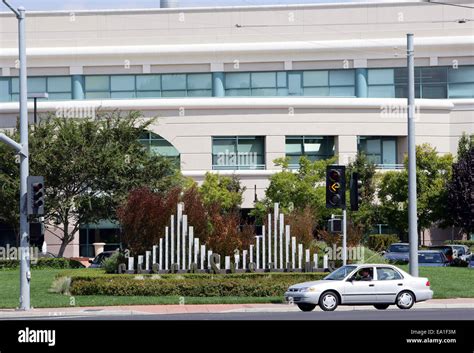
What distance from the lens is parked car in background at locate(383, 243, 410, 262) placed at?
52094mm

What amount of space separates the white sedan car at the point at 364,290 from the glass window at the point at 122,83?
42327 millimetres

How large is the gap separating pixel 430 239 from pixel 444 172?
5754 millimetres

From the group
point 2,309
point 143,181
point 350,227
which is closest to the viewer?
point 2,309

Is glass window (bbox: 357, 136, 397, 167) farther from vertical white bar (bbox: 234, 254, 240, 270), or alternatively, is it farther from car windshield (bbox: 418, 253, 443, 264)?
vertical white bar (bbox: 234, 254, 240, 270)

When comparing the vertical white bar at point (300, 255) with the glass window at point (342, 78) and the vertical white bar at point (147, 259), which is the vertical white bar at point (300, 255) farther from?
the glass window at point (342, 78)

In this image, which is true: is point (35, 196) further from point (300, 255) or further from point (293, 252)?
point (300, 255)

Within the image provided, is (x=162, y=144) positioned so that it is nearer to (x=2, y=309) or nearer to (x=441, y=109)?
(x=441, y=109)

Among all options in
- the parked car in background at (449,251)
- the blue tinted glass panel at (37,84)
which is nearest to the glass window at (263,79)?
the blue tinted glass panel at (37,84)

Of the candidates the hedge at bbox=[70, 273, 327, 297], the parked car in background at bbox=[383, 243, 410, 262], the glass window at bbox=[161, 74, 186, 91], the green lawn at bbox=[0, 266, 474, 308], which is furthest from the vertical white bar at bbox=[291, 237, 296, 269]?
the glass window at bbox=[161, 74, 186, 91]

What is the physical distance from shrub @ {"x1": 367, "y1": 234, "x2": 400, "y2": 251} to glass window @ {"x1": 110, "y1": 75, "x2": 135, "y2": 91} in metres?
19.6

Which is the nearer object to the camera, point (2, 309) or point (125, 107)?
point (2, 309)

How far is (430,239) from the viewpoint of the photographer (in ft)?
226

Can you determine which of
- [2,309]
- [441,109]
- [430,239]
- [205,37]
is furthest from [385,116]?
[2,309]

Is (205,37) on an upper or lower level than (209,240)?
upper
